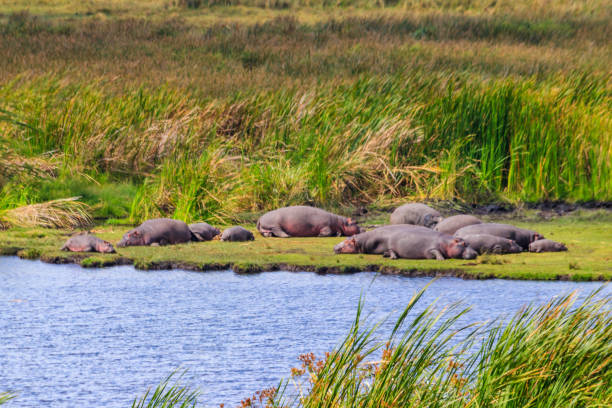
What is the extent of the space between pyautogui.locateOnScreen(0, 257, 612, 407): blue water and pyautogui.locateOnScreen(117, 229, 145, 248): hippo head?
117 cm

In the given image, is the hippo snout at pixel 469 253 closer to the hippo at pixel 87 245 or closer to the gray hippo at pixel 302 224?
the gray hippo at pixel 302 224

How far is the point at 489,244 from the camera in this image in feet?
36.3

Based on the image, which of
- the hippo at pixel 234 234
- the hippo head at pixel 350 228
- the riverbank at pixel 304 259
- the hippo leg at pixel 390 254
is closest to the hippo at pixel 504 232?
the riverbank at pixel 304 259

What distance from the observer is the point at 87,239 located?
11.0 metres

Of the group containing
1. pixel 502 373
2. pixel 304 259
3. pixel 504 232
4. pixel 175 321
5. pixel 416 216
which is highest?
pixel 502 373

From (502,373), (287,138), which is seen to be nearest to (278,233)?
(287,138)

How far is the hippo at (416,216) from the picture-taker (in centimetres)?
1263

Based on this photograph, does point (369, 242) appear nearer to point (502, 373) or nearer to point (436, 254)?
point (436, 254)

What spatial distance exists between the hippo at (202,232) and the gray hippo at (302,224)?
0.68 metres

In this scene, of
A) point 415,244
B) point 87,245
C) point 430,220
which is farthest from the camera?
point 430,220

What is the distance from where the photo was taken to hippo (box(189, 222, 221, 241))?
11.9 meters

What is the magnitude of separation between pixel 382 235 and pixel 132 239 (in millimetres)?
2828

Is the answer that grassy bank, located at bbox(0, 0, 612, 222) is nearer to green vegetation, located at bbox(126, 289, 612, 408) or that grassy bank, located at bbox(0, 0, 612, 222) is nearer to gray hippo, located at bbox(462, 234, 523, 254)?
gray hippo, located at bbox(462, 234, 523, 254)

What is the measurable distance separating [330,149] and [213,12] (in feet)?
89.3
